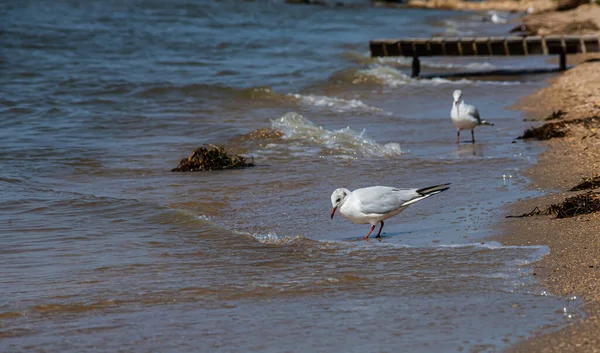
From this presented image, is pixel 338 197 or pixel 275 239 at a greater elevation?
pixel 338 197

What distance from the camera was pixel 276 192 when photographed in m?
9.39

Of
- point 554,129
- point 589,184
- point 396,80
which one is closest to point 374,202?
point 589,184

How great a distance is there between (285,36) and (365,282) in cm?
2493

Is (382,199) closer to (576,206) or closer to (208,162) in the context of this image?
(576,206)

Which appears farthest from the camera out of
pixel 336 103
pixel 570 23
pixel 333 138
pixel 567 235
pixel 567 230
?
pixel 570 23

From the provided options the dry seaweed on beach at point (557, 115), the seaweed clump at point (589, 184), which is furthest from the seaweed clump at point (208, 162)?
the dry seaweed on beach at point (557, 115)

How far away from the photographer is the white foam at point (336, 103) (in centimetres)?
1563

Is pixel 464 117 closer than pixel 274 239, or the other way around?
pixel 274 239

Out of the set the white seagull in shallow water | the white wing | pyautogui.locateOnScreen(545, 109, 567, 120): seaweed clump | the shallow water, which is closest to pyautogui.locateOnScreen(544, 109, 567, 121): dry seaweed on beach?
pyautogui.locateOnScreen(545, 109, 567, 120): seaweed clump

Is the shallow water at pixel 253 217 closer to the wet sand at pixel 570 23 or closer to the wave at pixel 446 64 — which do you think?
the wave at pixel 446 64

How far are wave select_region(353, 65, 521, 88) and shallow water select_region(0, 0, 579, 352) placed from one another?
87 mm

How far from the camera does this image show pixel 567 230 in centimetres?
656

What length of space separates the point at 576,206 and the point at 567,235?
58 cm

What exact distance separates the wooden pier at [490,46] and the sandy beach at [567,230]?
5119 millimetres
